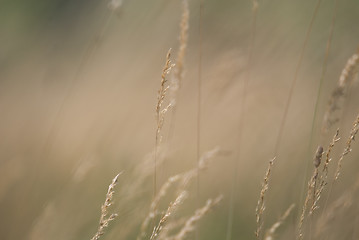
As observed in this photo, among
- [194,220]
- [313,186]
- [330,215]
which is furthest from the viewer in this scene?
[330,215]

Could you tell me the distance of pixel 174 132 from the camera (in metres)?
3.05

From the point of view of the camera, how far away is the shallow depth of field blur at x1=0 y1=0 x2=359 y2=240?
1717 millimetres

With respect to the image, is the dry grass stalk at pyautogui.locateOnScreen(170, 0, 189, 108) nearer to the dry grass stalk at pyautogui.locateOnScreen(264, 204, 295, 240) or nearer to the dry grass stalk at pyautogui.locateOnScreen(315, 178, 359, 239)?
the dry grass stalk at pyautogui.locateOnScreen(264, 204, 295, 240)

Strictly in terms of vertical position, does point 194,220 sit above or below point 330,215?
above

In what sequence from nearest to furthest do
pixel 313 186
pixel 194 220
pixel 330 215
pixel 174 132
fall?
1. pixel 194 220
2. pixel 313 186
3. pixel 330 215
4. pixel 174 132

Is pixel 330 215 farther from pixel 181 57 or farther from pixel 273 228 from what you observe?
pixel 181 57

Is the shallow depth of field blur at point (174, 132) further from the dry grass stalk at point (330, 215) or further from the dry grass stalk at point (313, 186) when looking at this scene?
the dry grass stalk at point (313, 186)

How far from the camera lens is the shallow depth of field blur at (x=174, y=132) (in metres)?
1.72

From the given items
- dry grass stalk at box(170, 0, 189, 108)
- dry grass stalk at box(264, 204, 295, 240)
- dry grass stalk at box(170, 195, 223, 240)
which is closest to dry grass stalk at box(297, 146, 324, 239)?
dry grass stalk at box(264, 204, 295, 240)

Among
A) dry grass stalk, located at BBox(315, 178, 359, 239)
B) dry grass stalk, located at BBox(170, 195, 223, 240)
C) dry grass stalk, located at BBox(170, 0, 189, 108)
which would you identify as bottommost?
dry grass stalk, located at BBox(315, 178, 359, 239)

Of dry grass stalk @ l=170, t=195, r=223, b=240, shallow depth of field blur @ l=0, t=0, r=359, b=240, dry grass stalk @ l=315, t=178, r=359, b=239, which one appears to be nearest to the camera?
dry grass stalk @ l=170, t=195, r=223, b=240

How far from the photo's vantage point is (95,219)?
254 centimetres

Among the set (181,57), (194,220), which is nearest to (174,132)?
(181,57)

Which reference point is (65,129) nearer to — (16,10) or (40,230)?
(40,230)
